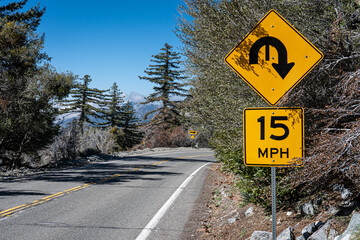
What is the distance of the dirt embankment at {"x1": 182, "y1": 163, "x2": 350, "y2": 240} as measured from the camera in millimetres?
4468

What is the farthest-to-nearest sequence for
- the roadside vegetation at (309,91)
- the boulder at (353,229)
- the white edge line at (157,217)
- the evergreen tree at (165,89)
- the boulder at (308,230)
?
1. the evergreen tree at (165,89)
2. the white edge line at (157,217)
3. the roadside vegetation at (309,91)
4. the boulder at (308,230)
5. the boulder at (353,229)

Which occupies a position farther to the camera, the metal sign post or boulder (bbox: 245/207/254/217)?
boulder (bbox: 245/207/254/217)

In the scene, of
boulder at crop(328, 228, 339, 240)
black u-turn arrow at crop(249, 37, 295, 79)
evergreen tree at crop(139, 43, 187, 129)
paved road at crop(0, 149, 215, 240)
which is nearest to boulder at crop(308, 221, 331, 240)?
boulder at crop(328, 228, 339, 240)

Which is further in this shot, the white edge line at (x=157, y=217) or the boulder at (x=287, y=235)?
the white edge line at (x=157, y=217)

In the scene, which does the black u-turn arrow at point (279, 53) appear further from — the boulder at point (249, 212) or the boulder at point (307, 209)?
the boulder at point (249, 212)

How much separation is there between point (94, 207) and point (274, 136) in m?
5.75

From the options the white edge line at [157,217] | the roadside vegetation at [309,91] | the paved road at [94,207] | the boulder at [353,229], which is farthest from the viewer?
the paved road at [94,207]

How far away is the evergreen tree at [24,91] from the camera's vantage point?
15742 millimetres

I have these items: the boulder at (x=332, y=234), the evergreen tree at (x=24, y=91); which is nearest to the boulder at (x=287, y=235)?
the boulder at (x=332, y=234)

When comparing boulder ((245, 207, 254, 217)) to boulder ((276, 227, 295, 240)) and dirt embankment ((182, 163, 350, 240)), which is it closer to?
dirt embankment ((182, 163, 350, 240))

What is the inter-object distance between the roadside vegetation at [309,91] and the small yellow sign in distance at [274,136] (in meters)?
0.82

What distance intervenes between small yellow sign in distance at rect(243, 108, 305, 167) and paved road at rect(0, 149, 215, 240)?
3.04 meters

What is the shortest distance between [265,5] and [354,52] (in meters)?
2.12

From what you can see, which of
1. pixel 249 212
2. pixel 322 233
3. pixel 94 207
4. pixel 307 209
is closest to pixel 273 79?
pixel 322 233
